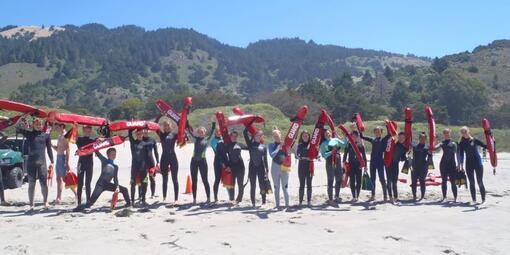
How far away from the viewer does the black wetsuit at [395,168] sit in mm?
10117

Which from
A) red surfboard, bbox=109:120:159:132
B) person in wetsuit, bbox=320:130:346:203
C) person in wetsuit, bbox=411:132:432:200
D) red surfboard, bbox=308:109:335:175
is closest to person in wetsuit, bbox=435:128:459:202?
person in wetsuit, bbox=411:132:432:200

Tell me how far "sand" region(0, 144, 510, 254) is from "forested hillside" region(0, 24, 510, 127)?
30675 millimetres

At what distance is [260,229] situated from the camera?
7.44m

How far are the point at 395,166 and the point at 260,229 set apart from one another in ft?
12.6

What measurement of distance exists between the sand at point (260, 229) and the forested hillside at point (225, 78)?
30.7 meters

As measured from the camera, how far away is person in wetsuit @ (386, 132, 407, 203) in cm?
1011

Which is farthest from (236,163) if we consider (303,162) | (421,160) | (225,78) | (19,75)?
(225,78)

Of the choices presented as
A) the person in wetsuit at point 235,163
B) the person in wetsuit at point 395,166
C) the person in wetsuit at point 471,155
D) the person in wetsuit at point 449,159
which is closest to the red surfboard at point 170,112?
the person in wetsuit at point 235,163

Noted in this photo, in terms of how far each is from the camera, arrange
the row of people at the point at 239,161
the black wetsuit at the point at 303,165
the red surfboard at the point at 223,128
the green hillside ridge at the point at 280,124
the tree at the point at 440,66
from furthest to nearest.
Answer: the tree at the point at 440,66 → the green hillside ridge at the point at 280,124 → the red surfboard at the point at 223,128 → the black wetsuit at the point at 303,165 → the row of people at the point at 239,161

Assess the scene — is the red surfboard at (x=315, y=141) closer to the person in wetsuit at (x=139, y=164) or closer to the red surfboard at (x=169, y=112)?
the red surfboard at (x=169, y=112)

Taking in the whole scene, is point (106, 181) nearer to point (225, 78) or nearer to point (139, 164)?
point (139, 164)

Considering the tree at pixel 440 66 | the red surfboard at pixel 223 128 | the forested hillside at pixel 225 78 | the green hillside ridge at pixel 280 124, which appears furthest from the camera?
the tree at pixel 440 66

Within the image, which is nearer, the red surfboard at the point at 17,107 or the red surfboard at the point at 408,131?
the red surfboard at the point at 17,107

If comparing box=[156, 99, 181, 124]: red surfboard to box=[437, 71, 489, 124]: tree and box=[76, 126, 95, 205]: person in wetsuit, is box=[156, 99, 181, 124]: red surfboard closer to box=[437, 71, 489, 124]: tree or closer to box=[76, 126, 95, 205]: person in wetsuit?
box=[76, 126, 95, 205]: person in wetsuit
